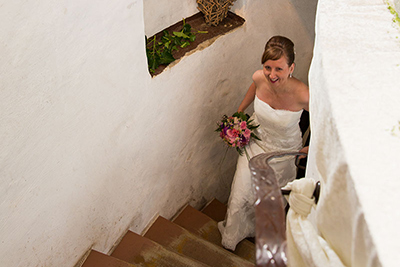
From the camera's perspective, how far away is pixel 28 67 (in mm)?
2289

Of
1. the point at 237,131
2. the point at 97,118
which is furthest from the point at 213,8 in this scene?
the point at 97,118

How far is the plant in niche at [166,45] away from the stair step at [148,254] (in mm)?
1542

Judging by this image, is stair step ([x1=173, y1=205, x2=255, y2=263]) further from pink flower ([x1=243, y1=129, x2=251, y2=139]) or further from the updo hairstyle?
the updo hairstyle

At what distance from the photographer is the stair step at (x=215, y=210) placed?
520cm

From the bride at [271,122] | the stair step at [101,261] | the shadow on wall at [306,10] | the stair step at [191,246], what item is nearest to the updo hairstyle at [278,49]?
the bride at [271,122]

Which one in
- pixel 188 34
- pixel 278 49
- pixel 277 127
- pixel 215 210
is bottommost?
pixel 215 210

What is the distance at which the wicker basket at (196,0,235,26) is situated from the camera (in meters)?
4.02

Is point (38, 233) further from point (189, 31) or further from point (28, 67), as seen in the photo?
point (189, 31)

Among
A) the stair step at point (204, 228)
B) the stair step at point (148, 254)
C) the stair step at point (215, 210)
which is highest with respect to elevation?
the stair step at point (148, 254)

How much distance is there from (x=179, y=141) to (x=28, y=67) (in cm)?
212

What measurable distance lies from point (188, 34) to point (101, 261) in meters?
2.13

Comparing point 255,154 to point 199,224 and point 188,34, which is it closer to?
point 199,224

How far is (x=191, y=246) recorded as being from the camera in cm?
411

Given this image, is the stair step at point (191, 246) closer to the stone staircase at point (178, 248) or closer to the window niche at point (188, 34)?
the stone staircase at point (178, 248)
